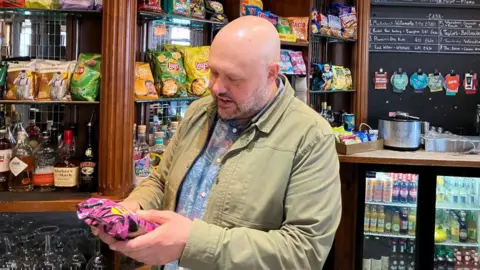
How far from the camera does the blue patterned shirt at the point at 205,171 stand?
147cm

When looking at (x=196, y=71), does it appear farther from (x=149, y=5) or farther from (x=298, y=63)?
(x=298, y=63)

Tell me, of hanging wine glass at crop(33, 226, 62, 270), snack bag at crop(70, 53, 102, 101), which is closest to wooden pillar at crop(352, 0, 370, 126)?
snack bag at crop(70, 53, 102, 101)

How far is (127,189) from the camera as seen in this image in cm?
239

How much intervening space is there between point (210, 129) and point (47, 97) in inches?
44.3

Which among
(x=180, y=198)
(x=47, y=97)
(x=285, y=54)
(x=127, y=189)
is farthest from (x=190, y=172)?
(x=285, y=54)

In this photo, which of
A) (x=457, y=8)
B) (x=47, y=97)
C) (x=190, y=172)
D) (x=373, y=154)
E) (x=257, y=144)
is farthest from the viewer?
(x=457, y=8)

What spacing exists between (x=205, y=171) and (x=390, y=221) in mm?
2382

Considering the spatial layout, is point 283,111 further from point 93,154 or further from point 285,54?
point 285,54

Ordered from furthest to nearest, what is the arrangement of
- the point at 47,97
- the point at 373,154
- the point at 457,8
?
the point at 457,8, the point at 373,154, the point at 47,97

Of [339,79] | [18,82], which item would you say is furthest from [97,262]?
[339,79]

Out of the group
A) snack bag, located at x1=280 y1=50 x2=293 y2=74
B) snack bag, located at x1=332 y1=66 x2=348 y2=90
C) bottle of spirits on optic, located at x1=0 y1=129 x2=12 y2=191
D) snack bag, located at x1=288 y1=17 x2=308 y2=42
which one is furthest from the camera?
snack bag, located at x1=332 y1=66 x2=348 y2=90

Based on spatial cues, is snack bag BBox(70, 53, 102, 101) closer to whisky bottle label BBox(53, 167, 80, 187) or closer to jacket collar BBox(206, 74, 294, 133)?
whisky bottle label BBox(53, 167, 80, 187)

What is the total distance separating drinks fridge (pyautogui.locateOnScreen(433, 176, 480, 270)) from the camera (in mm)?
3434

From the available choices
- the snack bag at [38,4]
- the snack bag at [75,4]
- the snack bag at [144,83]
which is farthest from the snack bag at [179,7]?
the snack bag at [38,4]
